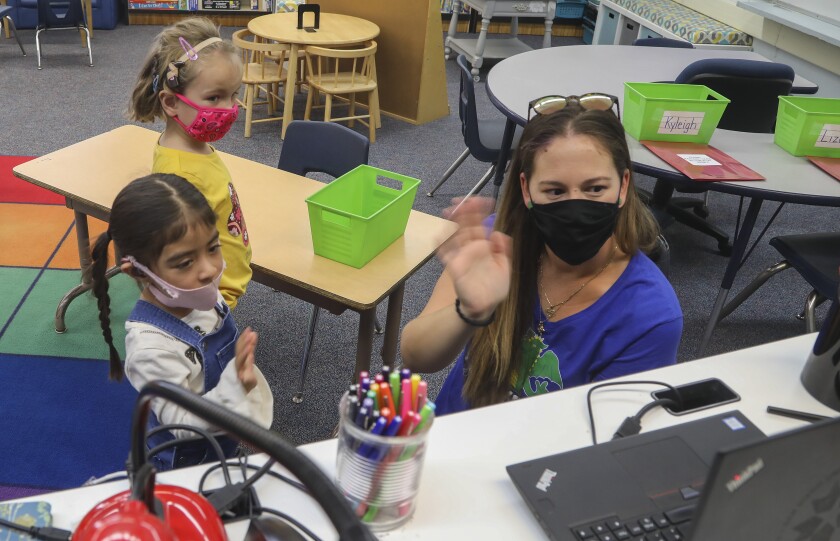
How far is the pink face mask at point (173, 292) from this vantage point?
141 cm

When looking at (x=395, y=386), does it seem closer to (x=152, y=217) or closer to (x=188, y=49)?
(x=152, y=217)

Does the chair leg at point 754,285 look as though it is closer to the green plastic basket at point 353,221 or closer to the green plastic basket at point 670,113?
the green plastic basket at point 670,113

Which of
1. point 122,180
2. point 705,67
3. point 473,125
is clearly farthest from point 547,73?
point 122,180

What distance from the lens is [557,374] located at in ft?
4.48

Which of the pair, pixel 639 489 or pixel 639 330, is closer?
pixel 639 489

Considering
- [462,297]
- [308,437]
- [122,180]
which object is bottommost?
[308,437]

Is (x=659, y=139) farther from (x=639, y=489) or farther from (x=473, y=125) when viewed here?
(x=639, y=489)

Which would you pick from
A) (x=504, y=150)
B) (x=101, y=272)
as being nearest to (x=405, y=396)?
(x=101, y=272)

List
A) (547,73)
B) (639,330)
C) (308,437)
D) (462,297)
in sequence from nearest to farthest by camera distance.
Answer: (462,297) < (639,330) < (308,437) < (547,73)

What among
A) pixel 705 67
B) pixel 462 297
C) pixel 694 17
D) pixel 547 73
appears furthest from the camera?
pixel 694 17

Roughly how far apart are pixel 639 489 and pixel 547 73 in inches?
105

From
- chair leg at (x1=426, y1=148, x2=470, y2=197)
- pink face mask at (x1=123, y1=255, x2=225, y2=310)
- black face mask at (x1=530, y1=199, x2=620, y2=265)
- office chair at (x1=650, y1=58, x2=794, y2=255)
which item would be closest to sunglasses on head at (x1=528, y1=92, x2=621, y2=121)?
black face mask at (x1=530, y1=199, x2=620, y2=265)

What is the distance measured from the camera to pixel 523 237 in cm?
142

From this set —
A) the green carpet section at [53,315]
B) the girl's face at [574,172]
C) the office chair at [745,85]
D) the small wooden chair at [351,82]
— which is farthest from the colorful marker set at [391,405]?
the small wooden chair at [351,82]
